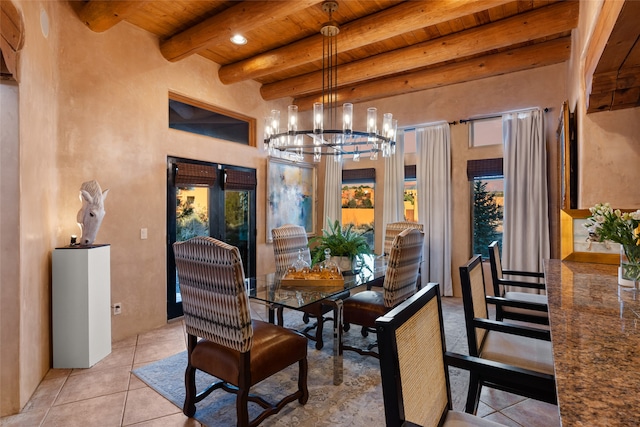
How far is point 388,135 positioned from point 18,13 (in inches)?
112

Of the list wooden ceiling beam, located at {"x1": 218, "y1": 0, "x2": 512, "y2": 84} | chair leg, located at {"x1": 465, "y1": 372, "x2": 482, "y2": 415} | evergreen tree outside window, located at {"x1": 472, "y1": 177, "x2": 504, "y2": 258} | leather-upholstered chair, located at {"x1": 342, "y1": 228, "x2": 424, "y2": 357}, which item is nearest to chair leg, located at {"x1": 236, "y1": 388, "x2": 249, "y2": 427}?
leather-upholstered chair, located at {"x1": 342, "y1": 228, "x2": 424, "y2": 357}

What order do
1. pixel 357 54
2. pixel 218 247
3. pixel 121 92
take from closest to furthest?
pixel 218 247 < pixel 121 92 < pixel 357 54

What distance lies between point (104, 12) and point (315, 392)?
3701 mm

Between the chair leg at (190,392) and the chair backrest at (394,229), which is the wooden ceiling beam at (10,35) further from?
the chair backrest at (394,229)

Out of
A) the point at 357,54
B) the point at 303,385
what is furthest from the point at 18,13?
the point at 357,54

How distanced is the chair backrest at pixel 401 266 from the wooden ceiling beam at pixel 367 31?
1940mm

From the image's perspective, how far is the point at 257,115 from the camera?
5.22 meters

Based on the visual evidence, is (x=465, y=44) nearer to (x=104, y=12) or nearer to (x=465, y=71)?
(x=465, y=71)

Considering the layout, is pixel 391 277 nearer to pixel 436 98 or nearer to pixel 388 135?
pixel 388 135

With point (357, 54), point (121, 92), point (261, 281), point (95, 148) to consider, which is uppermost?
point (357, 54)

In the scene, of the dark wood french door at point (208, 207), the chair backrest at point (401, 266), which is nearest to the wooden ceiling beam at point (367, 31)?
the dark wood french door at point (208, 207)

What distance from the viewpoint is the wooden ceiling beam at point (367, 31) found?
293cm

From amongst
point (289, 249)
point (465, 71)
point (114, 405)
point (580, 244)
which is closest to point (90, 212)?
point (114, 405)

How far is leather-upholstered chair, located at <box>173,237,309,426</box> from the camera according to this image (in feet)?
6.07
